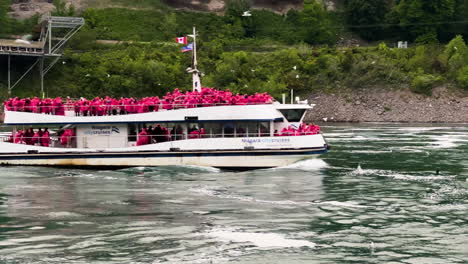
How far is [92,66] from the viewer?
4941 inches

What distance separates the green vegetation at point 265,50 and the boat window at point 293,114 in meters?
67.1

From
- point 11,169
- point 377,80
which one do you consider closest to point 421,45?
point 377,80

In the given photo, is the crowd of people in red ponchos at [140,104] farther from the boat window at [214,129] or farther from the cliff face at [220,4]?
the cliff face at [220,4]

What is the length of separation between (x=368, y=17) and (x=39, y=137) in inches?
4040

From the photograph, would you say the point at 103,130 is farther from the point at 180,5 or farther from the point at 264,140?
the point at 180,5

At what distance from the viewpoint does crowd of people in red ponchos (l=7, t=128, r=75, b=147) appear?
57469 mm

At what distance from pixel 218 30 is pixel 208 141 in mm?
95348

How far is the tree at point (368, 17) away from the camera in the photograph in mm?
151875

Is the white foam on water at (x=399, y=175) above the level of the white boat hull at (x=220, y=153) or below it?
below

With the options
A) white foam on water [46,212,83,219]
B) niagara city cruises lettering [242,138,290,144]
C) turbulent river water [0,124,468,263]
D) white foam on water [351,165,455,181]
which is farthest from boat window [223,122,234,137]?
white foam on water [46,212,83,219]

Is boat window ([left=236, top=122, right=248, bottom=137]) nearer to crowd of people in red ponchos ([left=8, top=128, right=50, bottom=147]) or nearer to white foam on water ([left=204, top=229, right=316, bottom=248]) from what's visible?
crowd of people in red ponchos ([left=8, top=128, right=50, bottom=147])

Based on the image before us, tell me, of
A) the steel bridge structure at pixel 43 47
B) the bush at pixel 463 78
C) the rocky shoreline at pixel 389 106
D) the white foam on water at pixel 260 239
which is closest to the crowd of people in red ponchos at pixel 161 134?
the white foam on water at pixel 260 239

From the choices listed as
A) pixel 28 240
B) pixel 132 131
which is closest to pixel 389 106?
pixel 132 131

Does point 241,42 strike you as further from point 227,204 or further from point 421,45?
point 227,204
